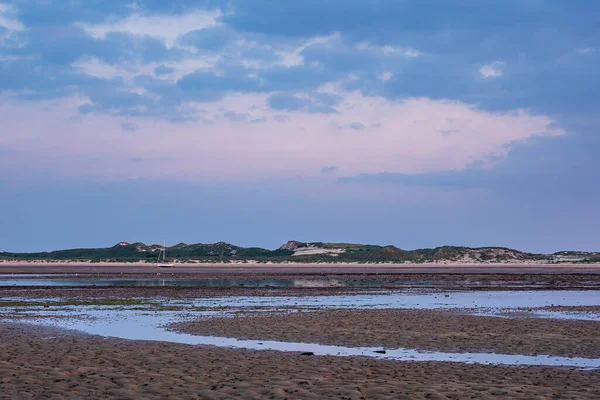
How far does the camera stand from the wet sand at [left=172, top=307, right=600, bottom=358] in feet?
79.5

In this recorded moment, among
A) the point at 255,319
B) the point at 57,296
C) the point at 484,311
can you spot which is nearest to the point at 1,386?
the point at 255,319

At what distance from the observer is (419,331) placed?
28453mm

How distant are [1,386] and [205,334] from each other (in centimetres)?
1240

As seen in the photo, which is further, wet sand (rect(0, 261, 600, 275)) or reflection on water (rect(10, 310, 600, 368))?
wet sand (rect(0, 261, 600, 275))

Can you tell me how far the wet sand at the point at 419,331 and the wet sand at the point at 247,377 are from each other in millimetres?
4604

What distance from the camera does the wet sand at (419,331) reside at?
24.2 metres

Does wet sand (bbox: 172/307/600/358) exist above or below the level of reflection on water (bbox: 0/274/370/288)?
below

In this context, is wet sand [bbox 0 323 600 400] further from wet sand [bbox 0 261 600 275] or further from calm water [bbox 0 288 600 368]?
wet sand [bbox 0 261 600 275]

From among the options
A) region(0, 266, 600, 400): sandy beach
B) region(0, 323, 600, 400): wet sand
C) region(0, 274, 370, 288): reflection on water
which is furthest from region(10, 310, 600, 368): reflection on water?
region(0, 274, 370, 288): reflection on water

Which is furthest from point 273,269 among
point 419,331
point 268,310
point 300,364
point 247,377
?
point 247,377

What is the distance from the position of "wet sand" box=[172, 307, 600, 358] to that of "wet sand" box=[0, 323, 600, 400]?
4.60 meters

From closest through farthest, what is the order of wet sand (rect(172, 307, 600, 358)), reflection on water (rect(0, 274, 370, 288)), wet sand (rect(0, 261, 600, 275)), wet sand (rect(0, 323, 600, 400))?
wet sand (rect(0, 323, 600, 400)), wet sand (rect(172, 307, 600, 358)), reflection on water (rect(0, 274, 370, 288)), wet sand (rect(0, 261, 600, 275))

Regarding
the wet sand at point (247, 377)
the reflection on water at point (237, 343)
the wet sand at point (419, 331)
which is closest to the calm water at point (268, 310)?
the reflection on water at point (237, 343)

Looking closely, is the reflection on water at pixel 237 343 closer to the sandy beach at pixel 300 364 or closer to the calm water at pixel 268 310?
the calm water at pixel 268 310
